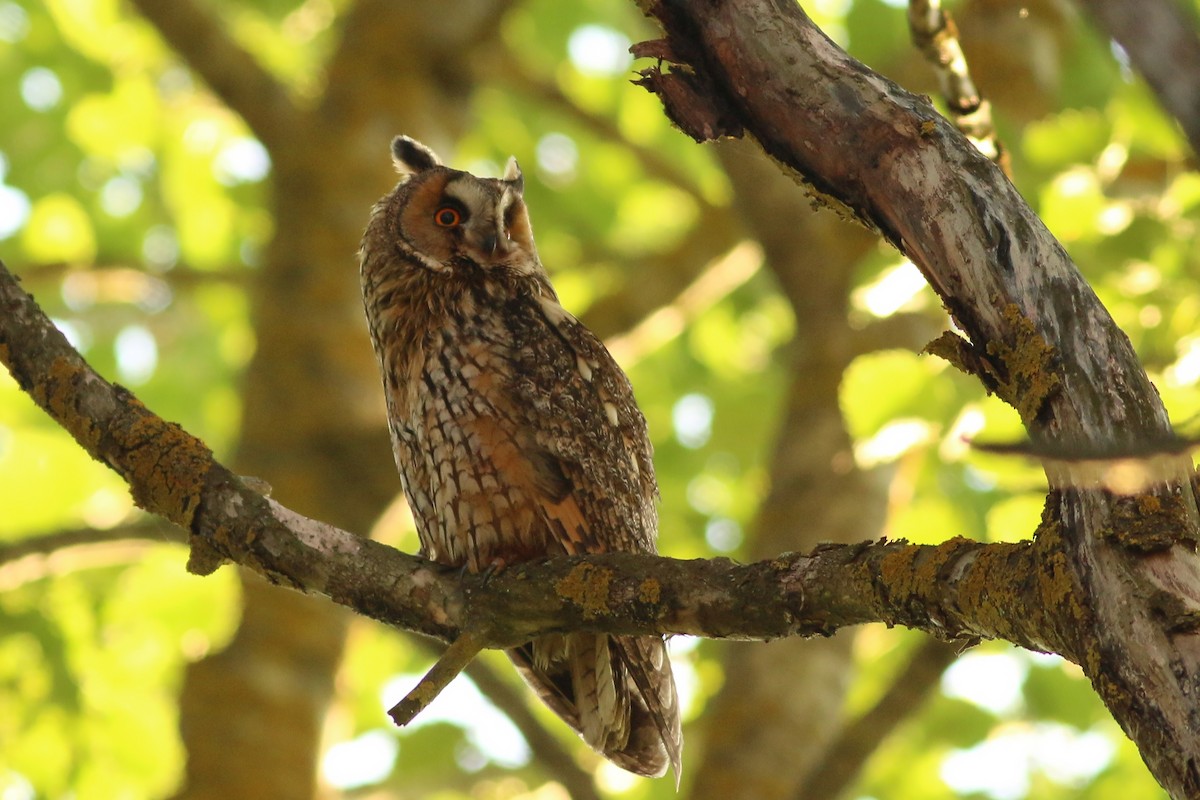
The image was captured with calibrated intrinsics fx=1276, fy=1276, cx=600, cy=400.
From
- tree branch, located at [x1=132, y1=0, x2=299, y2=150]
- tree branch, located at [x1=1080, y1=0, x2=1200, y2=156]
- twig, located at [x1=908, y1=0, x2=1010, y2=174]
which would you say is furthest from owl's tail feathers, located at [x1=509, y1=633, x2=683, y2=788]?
tree branch, located at [x1=132, y1=0, x2=299, y2=150]

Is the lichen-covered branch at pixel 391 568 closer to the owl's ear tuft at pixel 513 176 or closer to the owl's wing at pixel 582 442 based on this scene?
the owl's wing at pixel 582 442

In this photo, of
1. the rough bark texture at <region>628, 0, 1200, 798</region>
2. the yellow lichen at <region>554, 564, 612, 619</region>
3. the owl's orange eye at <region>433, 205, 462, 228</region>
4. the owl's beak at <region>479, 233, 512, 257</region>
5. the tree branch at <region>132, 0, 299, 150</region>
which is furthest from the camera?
the tree branch at <region>132, 0, 299, 150</region>

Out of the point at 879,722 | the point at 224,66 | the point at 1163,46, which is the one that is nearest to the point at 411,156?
the point at 224,66

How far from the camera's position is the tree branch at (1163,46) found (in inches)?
24.1

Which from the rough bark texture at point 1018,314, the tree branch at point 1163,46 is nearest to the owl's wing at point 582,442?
the rough bark texture at point 1018,314

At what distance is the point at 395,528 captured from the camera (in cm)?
493

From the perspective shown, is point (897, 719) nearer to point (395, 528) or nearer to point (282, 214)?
point (395, 528)

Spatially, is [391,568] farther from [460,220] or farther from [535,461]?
[460,220]

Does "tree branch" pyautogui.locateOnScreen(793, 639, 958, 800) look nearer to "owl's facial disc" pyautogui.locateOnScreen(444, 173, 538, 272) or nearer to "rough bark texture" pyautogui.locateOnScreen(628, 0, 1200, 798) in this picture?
"owl's facial disc" pyautogui.locateOnScreen(444, 173, 538, 272)

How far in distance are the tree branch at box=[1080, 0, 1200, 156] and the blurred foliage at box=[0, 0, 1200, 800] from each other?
75.6 inches

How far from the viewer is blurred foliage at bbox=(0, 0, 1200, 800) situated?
3.23 meters

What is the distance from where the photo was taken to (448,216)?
3572 millimetres

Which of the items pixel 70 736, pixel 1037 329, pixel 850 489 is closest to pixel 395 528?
pixel 70 736

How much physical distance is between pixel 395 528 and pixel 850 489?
5.72 feet
